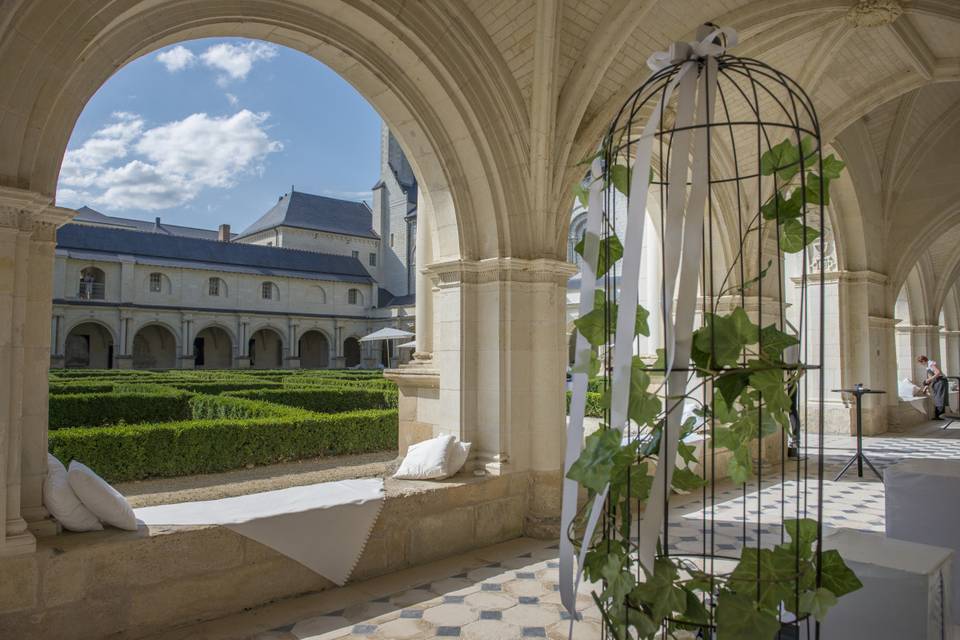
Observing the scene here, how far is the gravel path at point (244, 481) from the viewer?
5703 mm

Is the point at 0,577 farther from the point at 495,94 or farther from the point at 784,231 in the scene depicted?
the point at 495,94

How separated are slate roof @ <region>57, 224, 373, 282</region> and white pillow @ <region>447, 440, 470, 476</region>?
24.4 meters

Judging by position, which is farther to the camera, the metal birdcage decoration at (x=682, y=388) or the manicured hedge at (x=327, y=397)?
the manicured hedge at (x=327, y=397)

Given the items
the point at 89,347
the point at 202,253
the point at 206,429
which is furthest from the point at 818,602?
the point at 89,347

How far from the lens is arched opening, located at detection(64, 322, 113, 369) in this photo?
87.1 feet

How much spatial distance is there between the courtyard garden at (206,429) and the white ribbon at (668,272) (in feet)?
19.4

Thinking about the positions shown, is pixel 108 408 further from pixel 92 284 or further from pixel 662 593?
pixel 92 284

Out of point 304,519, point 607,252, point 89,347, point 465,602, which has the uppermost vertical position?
point 607,252

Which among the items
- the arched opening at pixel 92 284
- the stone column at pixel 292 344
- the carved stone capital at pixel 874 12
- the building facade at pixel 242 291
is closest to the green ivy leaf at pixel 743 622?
the carved stone capital at pixel 874 12

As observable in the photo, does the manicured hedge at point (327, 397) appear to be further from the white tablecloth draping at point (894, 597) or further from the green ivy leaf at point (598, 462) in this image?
the green ivy leaf at point (598, 462)

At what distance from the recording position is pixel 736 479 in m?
1.41

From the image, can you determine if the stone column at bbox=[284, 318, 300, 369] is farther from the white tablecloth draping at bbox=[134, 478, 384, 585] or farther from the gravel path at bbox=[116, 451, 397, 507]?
the white tablecloth draping at bbox=[134, 478, 384, 585]

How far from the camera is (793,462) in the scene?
26.0 ft

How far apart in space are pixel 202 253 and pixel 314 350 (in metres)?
7.30
